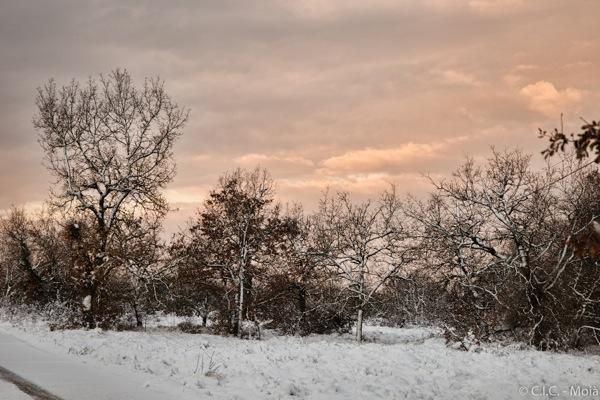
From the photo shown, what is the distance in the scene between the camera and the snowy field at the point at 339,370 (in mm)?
9961

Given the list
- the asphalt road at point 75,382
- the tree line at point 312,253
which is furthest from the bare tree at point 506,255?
the asphalt road at point 75,382

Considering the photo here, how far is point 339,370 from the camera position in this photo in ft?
39.1

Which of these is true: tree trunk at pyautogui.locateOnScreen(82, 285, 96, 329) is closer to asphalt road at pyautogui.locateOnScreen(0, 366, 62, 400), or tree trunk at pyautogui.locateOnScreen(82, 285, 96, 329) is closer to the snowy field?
the snowy field

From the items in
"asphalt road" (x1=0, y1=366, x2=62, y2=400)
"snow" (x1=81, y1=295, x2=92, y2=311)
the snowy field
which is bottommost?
the snowy field

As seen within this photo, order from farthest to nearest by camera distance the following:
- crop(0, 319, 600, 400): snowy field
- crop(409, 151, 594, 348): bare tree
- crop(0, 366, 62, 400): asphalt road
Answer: crop(409, 151, 594, 348): bare tree < crop(0, 319, 600, 400): snowy field < crop(0, 366, 62, 400): asphalt road

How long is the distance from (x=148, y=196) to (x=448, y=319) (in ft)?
52.0

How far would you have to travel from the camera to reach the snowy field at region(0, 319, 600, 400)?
996 cm

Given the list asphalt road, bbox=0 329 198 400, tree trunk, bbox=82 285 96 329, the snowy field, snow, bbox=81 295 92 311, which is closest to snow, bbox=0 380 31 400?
asphalt road, bbox=0 329 198 400

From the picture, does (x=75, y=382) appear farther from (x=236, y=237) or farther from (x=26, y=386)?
(x=236, y=237)

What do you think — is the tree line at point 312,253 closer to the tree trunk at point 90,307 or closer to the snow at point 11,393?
the tree trunk at point 90,307

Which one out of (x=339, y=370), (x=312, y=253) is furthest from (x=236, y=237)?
(x=339, y=370)

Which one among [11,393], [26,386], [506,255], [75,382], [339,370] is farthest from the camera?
[506,255]

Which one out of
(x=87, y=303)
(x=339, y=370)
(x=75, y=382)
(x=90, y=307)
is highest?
(x=87, y=303)

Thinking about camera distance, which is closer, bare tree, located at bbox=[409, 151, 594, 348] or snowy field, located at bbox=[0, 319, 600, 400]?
snowy field, located at bbox=[0, 319, 600, 400]
